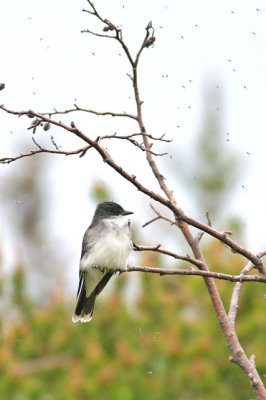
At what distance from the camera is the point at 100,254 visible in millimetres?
5051

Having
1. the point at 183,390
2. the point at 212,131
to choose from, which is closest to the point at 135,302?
the point at 183,390

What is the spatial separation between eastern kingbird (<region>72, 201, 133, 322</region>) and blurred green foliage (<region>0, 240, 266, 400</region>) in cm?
239

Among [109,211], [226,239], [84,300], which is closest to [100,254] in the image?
[84,300]

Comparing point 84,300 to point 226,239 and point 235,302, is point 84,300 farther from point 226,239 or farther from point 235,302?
point 226,239

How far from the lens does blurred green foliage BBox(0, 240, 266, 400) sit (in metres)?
7.82

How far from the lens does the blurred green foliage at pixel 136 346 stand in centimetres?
782

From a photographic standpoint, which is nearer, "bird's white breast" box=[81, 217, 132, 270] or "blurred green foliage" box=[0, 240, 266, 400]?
"bird's white breast" box=[81, 217, 132, 270]

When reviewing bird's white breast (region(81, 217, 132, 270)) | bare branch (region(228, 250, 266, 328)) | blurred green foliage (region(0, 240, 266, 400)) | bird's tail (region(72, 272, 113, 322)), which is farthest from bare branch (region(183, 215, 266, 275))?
blurred green foliage (region(0, 240, 266, 400))

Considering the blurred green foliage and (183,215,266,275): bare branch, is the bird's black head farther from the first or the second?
the blurred green foliage

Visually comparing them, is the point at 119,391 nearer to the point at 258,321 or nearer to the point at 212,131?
the point at 258,321

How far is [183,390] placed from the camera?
8023 millimetres

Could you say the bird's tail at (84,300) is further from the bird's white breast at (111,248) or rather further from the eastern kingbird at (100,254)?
the bird's white breast at (111,248)

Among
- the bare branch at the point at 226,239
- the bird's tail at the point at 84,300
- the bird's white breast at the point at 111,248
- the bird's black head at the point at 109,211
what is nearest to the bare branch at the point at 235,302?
the bare branch at the point at 226,239

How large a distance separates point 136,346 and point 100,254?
3735 millimetres
